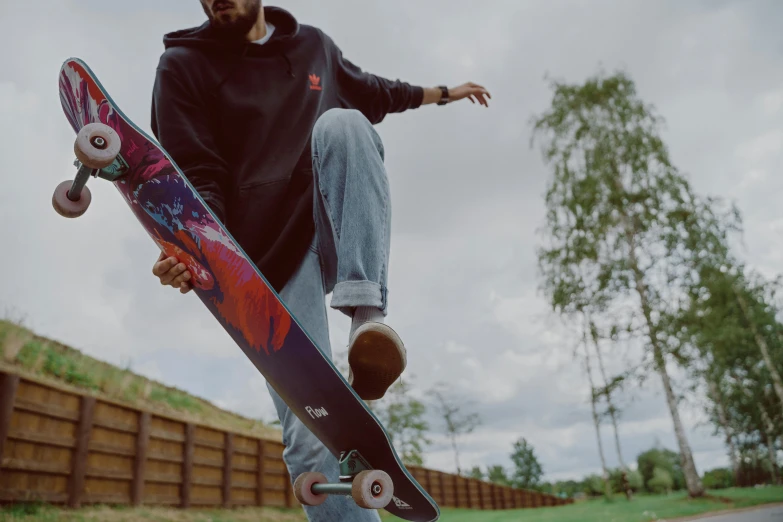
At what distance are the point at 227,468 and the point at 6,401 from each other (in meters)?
5.02

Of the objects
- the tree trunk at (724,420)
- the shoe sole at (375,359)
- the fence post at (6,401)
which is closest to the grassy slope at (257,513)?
the fence post at (6,401)

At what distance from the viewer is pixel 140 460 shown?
802 centimetres

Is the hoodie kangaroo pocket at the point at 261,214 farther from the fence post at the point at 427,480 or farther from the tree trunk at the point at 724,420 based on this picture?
the tree trunk at the point at 724,420

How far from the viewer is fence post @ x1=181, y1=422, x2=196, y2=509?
8.91 meters

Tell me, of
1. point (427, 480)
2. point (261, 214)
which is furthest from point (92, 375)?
point (427, 480)

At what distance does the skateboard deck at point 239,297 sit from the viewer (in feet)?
4.24

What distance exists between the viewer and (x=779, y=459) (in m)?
19.7

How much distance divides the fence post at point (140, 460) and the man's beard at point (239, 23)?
773 centimetres

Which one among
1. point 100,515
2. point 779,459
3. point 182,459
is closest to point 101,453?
point 100,515

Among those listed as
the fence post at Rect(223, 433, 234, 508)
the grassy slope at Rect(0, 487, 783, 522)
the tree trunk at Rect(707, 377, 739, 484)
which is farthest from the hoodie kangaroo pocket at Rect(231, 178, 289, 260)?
the tree trunk at Rect(707, 377, 739, 484)

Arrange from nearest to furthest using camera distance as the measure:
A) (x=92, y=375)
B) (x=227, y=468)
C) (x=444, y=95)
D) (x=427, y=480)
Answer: (x=444, y=95)
(x=227, y=468)
(x=92, y=375)
(x=427, y=480)

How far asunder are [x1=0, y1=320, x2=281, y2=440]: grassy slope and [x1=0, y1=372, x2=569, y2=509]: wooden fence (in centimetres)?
144

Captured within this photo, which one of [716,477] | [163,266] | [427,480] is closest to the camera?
[163,266]

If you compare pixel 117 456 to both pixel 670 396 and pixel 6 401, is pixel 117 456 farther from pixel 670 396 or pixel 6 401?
pixel 670 396
